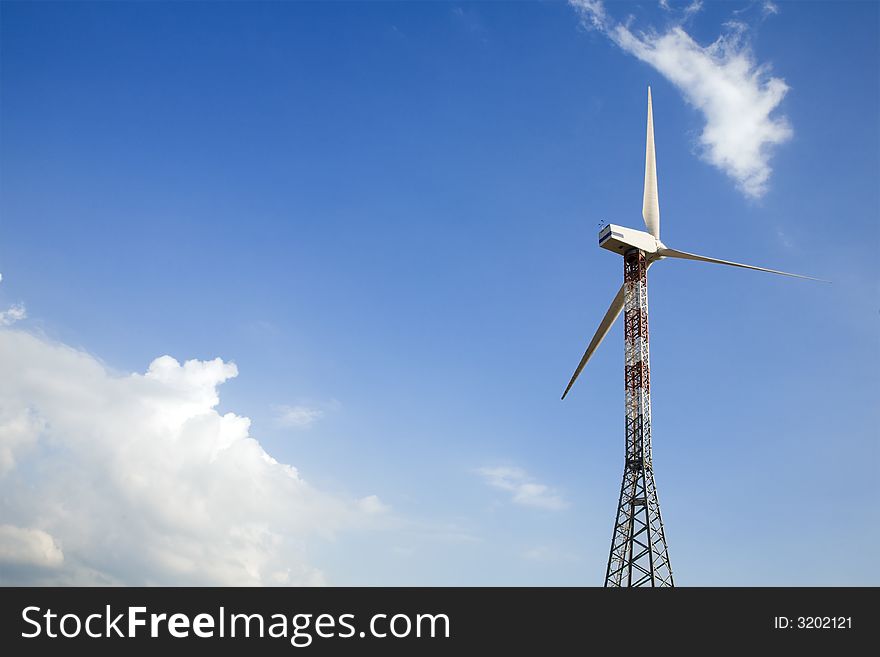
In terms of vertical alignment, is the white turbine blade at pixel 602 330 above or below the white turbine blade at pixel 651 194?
below

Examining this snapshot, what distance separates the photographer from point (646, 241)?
115m

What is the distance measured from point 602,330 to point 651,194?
22222 millimetres

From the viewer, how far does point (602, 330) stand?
119625 millimetres

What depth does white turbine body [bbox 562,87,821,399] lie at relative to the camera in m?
113

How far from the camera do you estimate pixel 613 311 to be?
4633 inches

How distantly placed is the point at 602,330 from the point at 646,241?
49.6 ft

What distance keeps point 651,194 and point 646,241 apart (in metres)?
9.13

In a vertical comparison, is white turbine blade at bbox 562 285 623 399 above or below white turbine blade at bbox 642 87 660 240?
below

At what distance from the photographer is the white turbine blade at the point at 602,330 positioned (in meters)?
117

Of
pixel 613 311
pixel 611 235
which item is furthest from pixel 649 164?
pixel 613 311

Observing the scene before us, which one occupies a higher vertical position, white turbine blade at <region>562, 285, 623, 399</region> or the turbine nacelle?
the turbine nacelle
